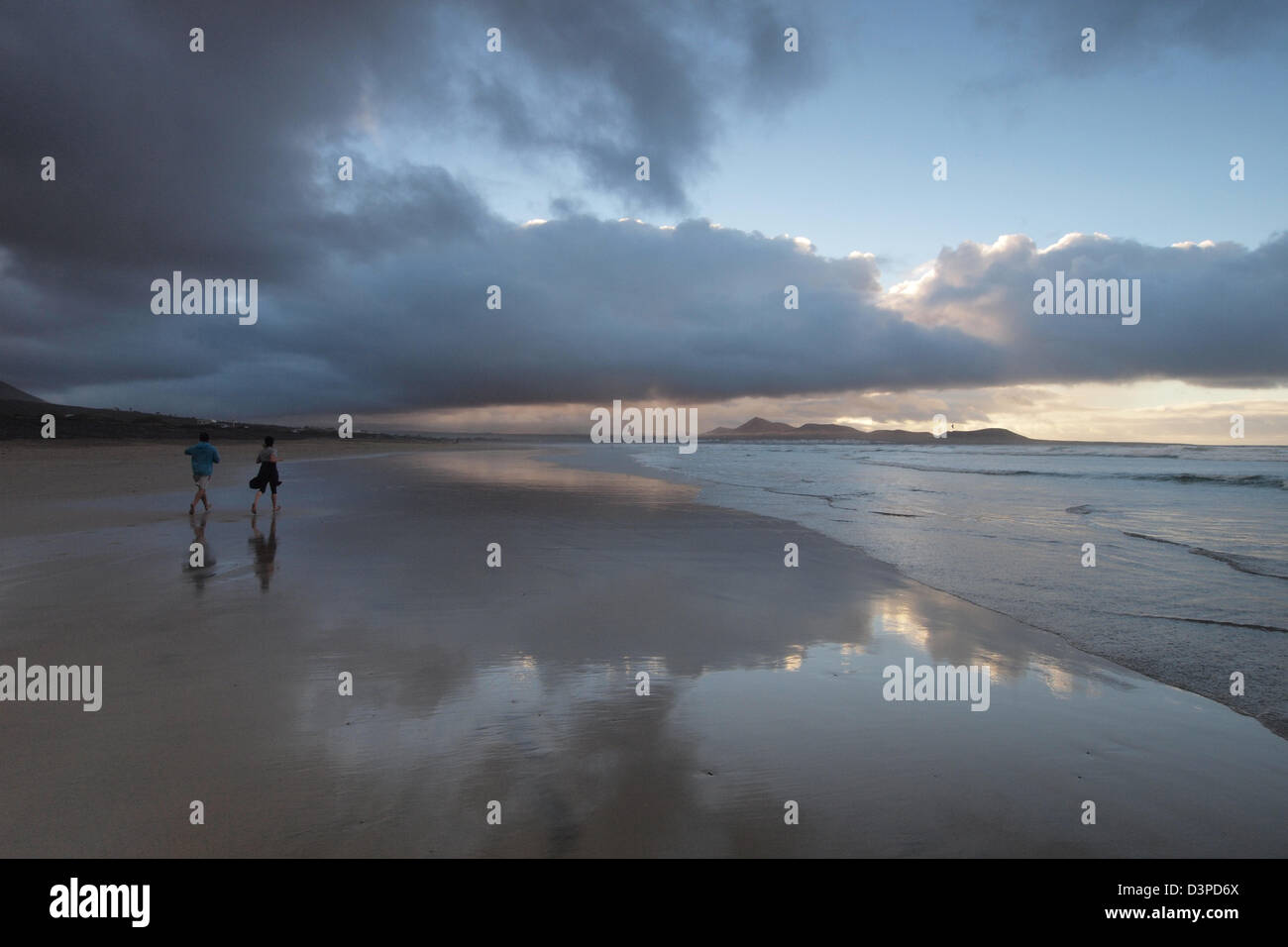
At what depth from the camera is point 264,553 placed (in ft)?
37.6

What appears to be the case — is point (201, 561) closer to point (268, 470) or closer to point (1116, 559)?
point (268, 470)

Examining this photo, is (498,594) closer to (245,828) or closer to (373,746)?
(373,746)

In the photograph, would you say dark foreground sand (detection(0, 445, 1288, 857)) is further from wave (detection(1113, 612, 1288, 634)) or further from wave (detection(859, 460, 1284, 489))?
wave (detection(859, 460, 1284, 489))

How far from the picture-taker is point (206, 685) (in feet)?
17.6

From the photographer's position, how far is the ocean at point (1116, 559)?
6.95 m

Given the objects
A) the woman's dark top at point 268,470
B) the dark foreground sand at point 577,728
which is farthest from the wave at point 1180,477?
the woman's dark top at point 268,470

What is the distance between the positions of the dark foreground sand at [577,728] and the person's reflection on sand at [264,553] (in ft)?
0.49

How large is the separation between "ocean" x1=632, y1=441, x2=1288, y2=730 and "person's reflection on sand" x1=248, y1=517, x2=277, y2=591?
9.19 metres

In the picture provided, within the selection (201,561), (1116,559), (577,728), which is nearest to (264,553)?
(201,561)

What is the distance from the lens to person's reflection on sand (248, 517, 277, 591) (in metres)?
9.48

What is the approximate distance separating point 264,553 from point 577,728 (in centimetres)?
945

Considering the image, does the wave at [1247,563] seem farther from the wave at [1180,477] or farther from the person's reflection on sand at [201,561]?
the wave at [1180,477]
